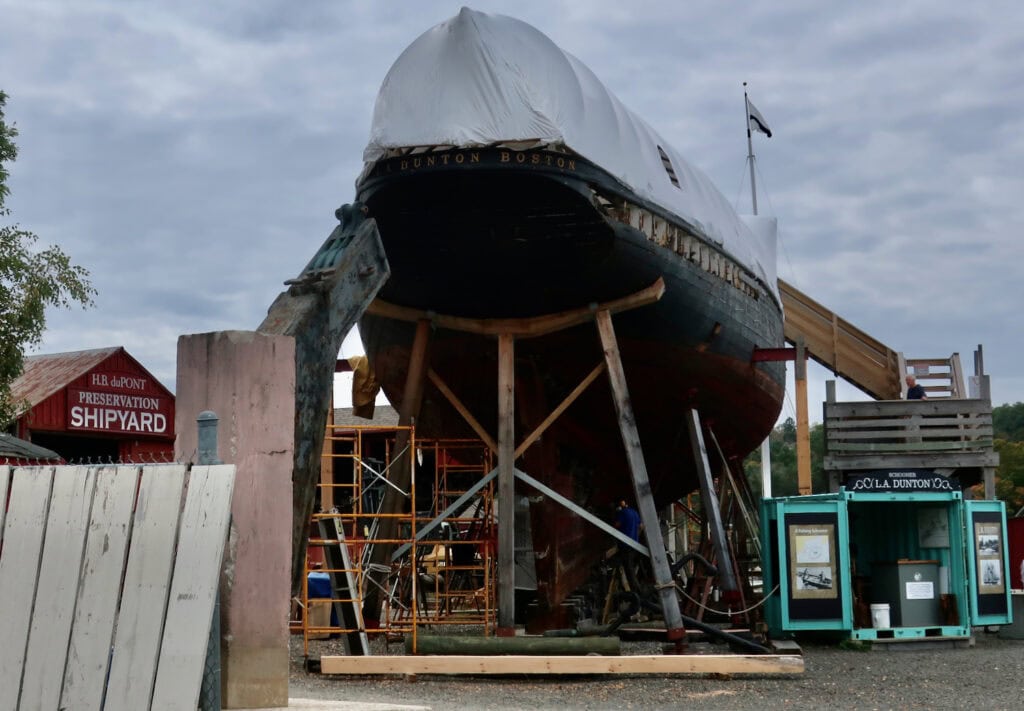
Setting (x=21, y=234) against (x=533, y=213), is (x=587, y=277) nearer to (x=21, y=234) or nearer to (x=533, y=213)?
(x=533, y=213)

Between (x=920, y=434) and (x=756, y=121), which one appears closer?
A: (x=920, y=434)

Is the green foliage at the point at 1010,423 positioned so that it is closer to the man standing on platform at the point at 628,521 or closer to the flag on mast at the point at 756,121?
the flag on mast at the point at 756,121

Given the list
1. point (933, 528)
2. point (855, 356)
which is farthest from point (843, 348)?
point (933, 528)

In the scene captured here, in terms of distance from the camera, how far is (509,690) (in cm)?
1128

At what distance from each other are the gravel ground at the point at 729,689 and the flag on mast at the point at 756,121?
22.0 meters

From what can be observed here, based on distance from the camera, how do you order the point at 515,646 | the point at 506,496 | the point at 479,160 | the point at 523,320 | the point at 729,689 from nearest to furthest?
the point at 729,689 < the point at 515,646 < the point at 479,160 < the point at 506,496 < the point at 523,320

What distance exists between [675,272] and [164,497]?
10.5 metres

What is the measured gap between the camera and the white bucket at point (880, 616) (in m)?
15.3

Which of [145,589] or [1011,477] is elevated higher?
[1011,477]

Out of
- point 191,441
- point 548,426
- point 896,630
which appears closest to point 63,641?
point 191,441

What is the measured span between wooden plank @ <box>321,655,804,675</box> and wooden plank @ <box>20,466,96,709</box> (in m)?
5.94

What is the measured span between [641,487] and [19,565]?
940 cm

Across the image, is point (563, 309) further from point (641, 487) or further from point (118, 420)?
point (118, 420)

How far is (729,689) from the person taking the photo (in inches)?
448
